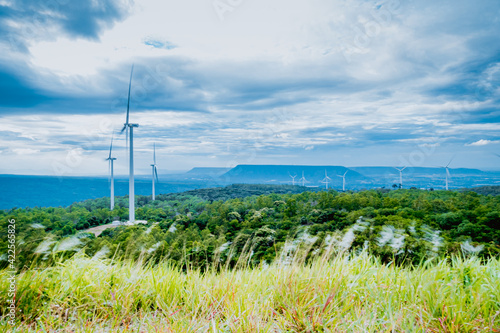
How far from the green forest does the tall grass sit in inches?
38.4

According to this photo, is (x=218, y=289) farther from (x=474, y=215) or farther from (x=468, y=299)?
(x=474, y=215)

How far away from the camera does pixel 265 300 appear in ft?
18.3

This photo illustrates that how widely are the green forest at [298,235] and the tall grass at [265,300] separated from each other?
0.98 meters

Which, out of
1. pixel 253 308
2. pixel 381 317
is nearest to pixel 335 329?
pixel 381 317

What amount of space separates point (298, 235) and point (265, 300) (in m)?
9.98

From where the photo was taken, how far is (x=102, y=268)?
Answer: 716 cm

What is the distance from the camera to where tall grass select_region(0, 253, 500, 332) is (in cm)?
492

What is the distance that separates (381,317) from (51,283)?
20.1ft

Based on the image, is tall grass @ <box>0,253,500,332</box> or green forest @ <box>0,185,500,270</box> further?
green forest @ <box>0,185,500,270</box>

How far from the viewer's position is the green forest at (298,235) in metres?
9.17

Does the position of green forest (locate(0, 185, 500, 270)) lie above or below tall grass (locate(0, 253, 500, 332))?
below

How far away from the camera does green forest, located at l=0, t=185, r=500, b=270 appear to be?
9172 millimetres

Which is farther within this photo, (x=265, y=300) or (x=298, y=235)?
(x=298, y=235)

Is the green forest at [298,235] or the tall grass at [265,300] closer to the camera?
the tall grass at [265,300]
